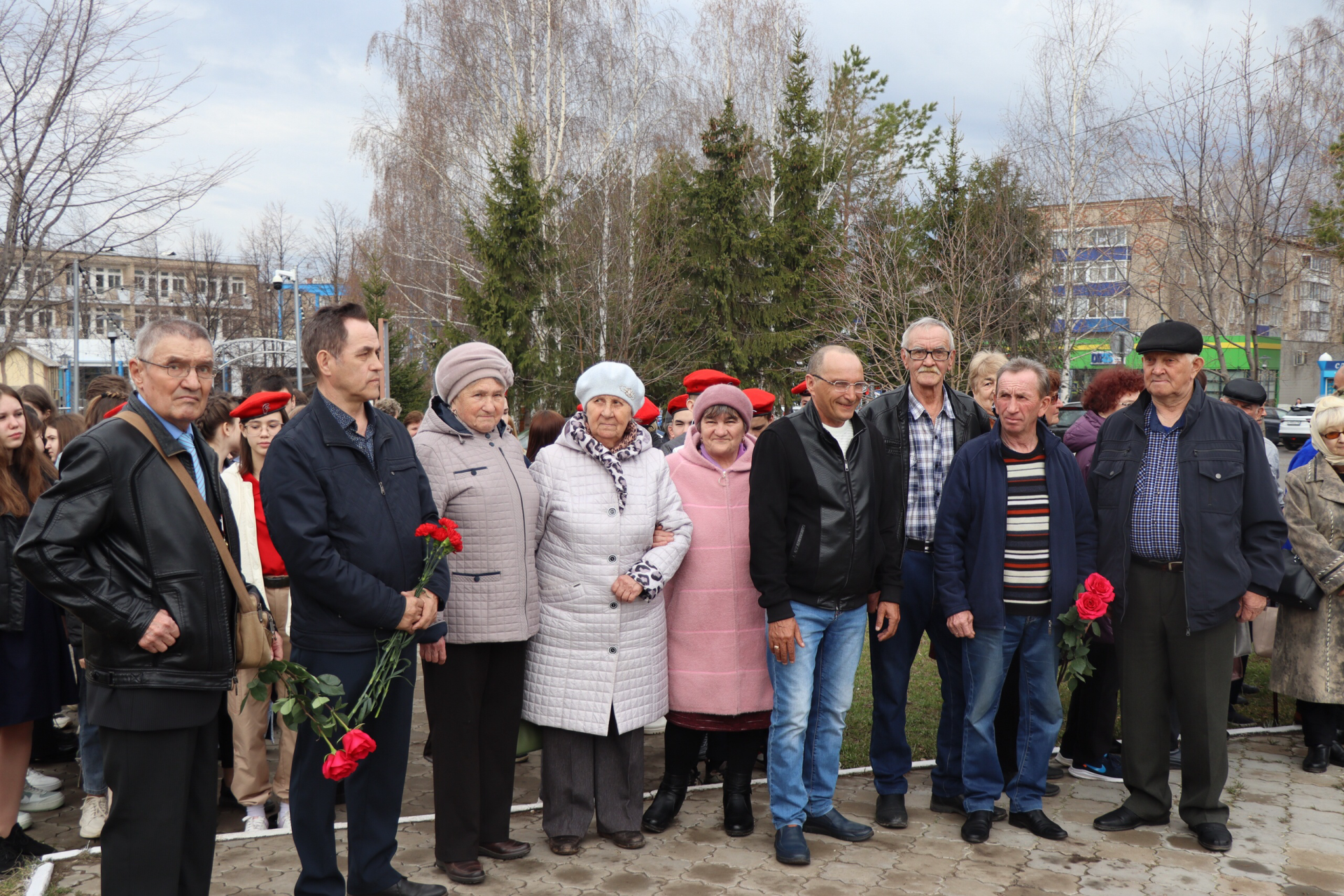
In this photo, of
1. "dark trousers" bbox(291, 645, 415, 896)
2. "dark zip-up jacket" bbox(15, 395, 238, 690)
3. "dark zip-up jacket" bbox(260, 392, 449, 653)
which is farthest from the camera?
"dark trousers" bbox(291, 645, 415, 896)

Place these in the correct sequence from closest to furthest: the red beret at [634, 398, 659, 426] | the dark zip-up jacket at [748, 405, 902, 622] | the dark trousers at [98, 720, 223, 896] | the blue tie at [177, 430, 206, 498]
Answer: the dark trousers at [98, 720, 223, 896] < the blue tie at [177, 430, 206, 498] < the dark zip-up jacket at [748, 405, 902, 622] < the red beret at [634, 398, 659, 426]

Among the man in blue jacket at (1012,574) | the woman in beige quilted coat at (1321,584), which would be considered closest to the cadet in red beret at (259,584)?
the man in blue jacket at (1012,574)

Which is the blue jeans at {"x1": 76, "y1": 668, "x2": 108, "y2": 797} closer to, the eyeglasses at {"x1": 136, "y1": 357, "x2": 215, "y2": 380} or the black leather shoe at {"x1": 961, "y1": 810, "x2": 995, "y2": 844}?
the eyeglasses at {"x1": 136, "y1": 357, "x2": 215, "y2": 380}

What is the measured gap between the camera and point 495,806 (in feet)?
13.6

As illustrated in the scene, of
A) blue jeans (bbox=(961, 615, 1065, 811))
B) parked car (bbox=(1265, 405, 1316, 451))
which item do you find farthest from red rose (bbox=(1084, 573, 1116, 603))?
parked car (bbox=(1265, 405, 1316, 451))

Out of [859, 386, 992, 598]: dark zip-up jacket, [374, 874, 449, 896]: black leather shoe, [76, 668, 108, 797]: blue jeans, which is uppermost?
[859, 386, 992, 598]: dark zip-up jacket

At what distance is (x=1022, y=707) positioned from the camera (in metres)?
4.53

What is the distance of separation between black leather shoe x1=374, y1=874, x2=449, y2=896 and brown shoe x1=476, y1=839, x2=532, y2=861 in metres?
0.36

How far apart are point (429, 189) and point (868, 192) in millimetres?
11826

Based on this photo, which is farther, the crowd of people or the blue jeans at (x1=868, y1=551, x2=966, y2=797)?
the blue jeans at (x1=868, y1=551, x2=966, y2=797)

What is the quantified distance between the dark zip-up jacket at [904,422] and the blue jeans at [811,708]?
0.62m

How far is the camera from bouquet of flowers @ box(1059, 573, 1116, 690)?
4223mm

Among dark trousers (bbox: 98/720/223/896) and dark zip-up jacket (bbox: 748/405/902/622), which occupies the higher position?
dark zip-up jacket (bbox: 748/405/902/622)

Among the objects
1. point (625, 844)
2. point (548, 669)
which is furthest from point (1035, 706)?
point (548, 669)
